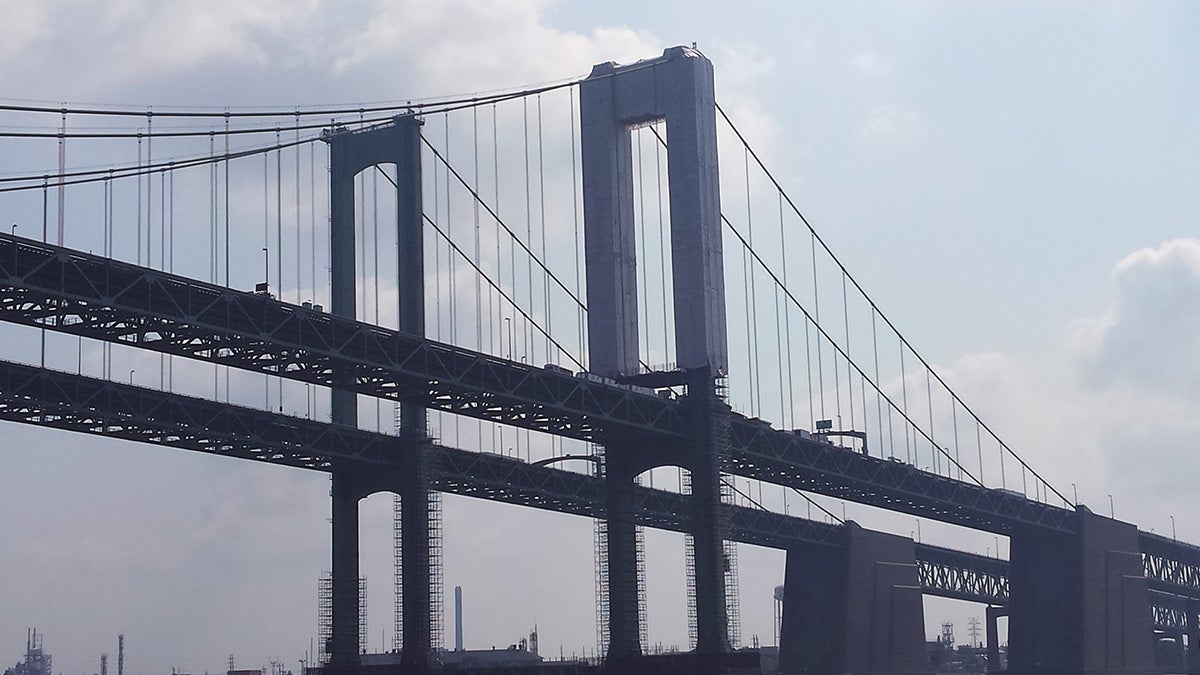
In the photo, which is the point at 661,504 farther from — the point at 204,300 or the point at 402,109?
the point at 204,300

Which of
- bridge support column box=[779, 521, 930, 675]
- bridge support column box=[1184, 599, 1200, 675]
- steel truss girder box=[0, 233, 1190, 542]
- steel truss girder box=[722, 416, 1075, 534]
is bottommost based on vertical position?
bridge support column box=[1184, 599, 1200, 675]

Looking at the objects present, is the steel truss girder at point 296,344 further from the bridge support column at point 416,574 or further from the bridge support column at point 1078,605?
the bridge support column at point 1078,605

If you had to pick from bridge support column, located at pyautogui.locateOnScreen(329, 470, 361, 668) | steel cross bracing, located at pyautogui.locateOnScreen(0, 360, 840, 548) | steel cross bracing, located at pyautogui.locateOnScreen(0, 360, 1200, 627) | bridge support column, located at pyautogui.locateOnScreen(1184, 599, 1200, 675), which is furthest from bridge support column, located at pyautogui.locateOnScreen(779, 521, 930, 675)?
bridge support column, located at pyautogui.locateOnScreen(1184, 599, 1200, 675)

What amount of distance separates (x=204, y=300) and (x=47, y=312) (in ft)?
22.9

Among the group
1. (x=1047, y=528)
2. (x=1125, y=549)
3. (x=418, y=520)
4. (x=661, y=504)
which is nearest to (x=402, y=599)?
(x=418, y=520)

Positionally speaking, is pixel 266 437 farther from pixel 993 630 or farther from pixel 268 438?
pixel 993 630

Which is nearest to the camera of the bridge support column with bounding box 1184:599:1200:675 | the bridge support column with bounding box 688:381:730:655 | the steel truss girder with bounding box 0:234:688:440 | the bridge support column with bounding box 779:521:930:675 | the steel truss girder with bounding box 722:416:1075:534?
the steel truss girder with bounding box 0:234:688:440

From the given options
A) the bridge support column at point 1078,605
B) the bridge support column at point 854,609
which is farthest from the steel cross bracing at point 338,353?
the bridge support column at point 1078,605

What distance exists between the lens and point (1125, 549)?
6122 inches

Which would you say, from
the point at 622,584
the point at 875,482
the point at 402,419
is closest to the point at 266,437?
the point at 402,419

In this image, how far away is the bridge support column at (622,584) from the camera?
9200cm

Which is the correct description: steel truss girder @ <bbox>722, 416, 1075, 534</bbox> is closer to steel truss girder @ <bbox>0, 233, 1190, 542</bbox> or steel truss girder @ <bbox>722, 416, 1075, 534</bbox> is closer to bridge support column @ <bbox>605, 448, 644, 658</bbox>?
steel truss girder @ <bbox>0, 233, 1190, 542</bbox>

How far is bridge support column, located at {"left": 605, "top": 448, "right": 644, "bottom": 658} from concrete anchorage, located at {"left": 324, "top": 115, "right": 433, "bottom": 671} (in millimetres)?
10783

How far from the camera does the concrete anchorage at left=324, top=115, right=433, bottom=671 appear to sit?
88.1m
